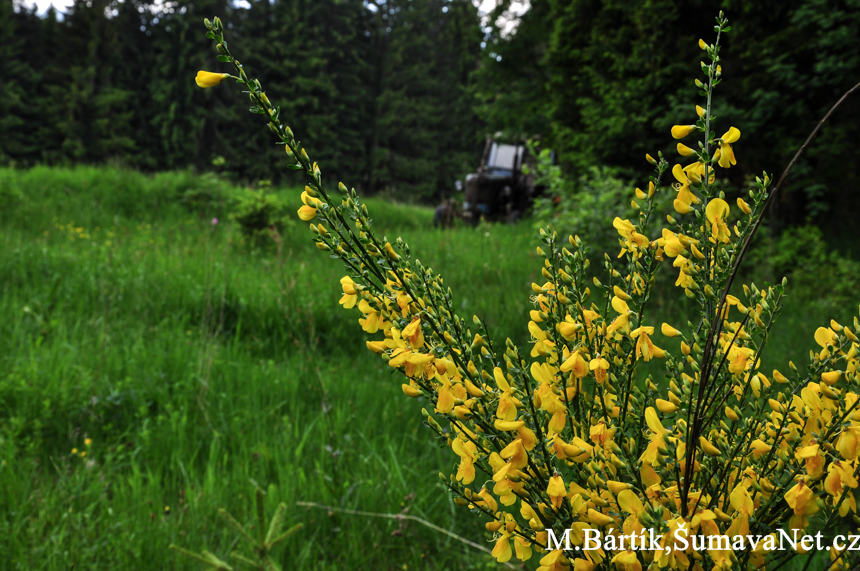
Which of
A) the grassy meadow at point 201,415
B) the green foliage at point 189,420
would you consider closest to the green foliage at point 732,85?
the grassy meadow at point 201,415

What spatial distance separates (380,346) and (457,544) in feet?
4.17

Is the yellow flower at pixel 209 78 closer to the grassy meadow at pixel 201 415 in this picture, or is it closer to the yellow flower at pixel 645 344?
the yellow flower at pixel 645 344

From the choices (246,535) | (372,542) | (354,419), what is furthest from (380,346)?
(354,419)

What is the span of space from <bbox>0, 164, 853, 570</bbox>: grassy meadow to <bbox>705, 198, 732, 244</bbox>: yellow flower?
4.04ft

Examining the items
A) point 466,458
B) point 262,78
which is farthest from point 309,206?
point 262,78

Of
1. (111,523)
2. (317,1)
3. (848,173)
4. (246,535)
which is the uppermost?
(317,1)

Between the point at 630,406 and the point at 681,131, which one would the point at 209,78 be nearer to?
the point at 681,131

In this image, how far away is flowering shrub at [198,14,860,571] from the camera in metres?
0.56

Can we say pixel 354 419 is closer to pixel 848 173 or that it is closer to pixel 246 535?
pixel 246 535

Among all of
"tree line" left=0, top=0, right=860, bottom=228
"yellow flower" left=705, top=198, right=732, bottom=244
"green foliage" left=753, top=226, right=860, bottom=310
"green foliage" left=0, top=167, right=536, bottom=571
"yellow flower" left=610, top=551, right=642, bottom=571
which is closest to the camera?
"yellow flower" left=610, top=551, right=642, bottom=571

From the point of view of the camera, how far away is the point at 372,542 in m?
1.63

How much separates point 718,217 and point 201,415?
225 cm

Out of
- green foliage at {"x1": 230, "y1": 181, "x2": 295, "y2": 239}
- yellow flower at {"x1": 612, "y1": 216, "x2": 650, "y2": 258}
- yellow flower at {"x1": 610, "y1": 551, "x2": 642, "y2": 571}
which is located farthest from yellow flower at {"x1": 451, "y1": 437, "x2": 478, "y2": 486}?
green foliage at {"x1": 230, "y1": 181, "x2": 295, "y2": 239}

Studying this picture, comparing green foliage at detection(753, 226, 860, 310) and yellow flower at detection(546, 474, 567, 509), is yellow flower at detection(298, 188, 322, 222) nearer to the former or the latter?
yellow flower at detection(546, 474, 567, 509)
